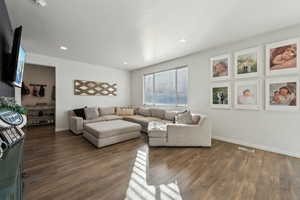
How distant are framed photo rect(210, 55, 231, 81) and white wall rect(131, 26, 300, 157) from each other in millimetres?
150

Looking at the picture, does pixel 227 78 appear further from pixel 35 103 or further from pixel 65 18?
pixel 35 103

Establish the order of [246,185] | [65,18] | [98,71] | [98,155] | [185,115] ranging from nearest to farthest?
[246,185]
[65,18]
[98,155]
[185,115]
[98,71]

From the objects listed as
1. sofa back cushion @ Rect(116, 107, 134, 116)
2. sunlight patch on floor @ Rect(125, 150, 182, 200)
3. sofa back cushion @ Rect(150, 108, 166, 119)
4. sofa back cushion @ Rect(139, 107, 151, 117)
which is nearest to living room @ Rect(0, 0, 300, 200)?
sunlight patch on floor @ Rect(125, 150, 182, 200)

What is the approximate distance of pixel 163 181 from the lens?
1863 millimetres

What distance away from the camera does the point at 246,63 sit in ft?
10.4

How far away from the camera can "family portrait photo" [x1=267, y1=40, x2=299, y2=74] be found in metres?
2.59

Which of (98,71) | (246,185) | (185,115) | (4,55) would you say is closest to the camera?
(246,185)

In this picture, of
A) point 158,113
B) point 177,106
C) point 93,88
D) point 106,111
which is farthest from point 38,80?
point 177,106

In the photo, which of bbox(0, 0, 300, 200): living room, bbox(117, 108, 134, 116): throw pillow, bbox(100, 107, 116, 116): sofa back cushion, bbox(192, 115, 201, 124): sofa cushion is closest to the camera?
bbox(0, 0, 300, 200): living room

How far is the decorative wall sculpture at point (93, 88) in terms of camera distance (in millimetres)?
5105

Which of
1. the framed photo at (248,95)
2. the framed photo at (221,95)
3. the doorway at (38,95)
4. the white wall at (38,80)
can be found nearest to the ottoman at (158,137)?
the framed photo at (221,95)

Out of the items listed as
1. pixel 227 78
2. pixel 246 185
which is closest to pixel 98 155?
pixel 246 185

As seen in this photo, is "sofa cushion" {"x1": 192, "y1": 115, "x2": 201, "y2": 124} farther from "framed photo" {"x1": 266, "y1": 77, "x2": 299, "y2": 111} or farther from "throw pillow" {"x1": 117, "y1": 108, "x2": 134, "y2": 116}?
"throw pillow" {"x1": 117, "y1": 108, "x2": 134, "y2": 116}

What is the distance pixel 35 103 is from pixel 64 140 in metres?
3.78
